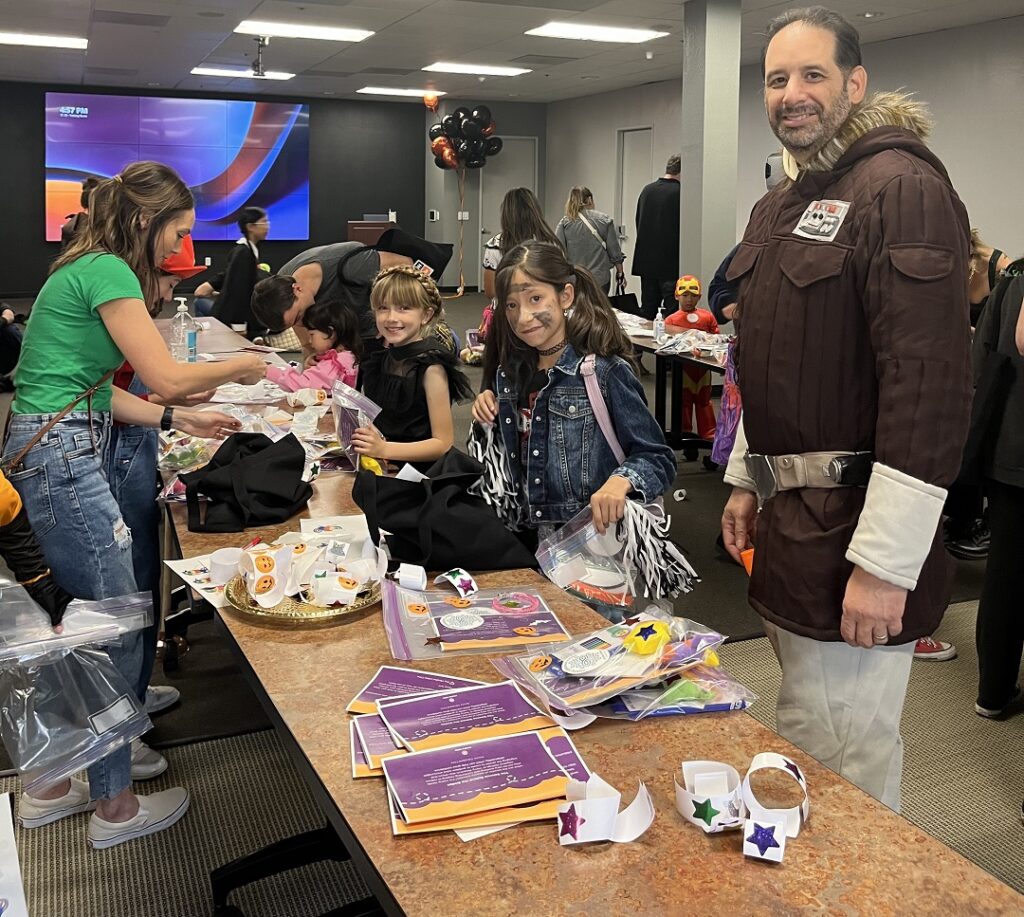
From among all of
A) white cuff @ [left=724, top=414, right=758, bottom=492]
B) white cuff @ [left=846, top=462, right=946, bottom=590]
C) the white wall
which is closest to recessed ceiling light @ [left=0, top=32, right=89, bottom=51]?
the white wall

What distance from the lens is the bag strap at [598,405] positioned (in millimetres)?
2404

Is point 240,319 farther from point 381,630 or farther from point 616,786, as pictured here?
point 616,786

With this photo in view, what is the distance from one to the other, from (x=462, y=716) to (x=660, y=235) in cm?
858

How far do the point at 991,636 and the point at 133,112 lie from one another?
47.8ft

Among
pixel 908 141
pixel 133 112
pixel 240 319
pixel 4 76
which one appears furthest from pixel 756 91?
pixel 908 141

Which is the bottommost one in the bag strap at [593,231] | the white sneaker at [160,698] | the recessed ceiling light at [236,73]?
the white sneaker at [160,698]

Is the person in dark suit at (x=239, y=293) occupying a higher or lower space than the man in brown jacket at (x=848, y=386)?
higher

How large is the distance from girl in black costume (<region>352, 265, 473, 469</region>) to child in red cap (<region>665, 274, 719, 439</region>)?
3.52 m

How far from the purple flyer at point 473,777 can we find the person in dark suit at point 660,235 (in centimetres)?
841

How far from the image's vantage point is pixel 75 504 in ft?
7.15

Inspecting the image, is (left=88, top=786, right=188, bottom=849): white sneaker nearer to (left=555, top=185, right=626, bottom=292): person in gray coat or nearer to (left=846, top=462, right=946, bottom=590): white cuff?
(left=846, top=462, right=946, bottom=590): white cuff

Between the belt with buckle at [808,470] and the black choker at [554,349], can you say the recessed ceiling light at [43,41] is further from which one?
the belt with buckle at [808,470]

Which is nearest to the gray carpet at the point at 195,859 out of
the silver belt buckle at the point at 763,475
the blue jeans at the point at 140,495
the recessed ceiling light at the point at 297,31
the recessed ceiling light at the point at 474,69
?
the blue jeans at the point at 140,495

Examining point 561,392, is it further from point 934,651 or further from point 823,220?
point 934,651
